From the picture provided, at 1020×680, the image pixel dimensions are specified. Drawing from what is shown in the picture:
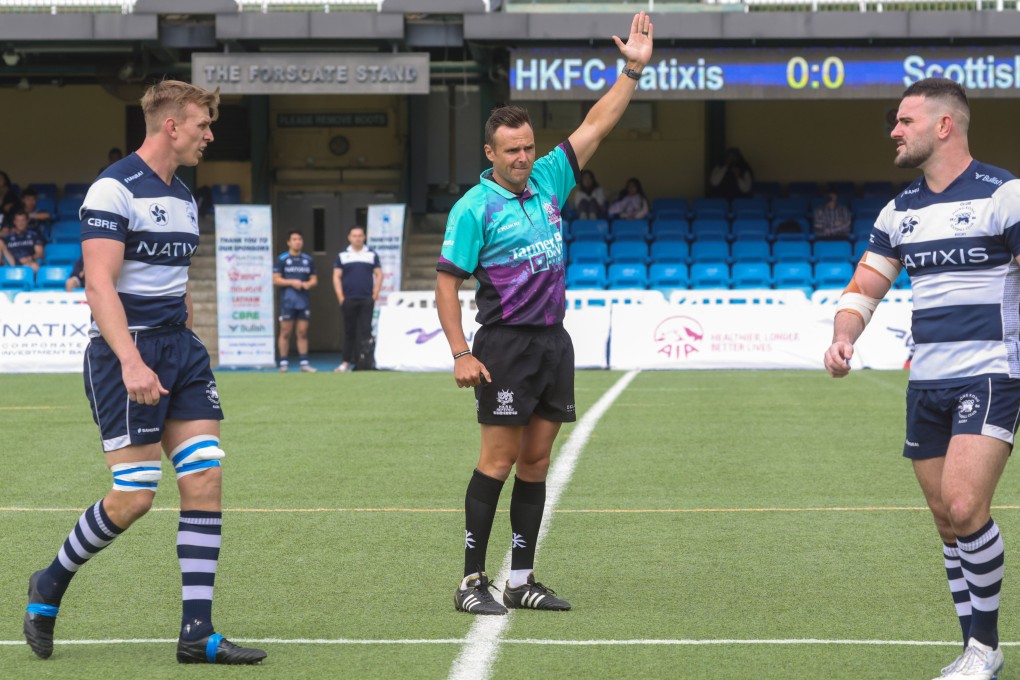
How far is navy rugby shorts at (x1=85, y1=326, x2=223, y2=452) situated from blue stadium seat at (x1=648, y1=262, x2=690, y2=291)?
18557mm

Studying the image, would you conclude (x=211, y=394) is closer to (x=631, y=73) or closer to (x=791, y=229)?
(x=631, y=73)

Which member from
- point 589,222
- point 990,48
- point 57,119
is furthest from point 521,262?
point 57,119

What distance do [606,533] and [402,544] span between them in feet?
3.46

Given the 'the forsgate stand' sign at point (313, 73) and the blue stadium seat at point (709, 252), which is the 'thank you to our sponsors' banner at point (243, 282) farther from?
the blue stadium seat at point (709, 252)

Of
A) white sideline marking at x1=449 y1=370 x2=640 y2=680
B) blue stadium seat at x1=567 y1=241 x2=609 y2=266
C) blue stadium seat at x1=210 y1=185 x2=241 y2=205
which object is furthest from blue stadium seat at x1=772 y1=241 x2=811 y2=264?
white sideline marking at x1=449 y1=370 x2=640 y2=680

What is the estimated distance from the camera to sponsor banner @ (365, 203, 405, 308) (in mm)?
22969

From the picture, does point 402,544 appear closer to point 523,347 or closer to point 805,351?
point 523,347

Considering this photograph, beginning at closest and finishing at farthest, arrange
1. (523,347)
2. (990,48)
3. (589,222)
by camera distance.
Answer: (523,347)
(990,48)
(589,222)

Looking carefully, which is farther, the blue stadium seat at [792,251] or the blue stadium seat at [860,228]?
the blue stadium seat at [860,228]

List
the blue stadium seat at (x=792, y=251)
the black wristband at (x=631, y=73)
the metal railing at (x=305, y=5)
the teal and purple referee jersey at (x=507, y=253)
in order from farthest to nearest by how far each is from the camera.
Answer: the blue stadium seat at (x=792, y=251) < the metal railing at (x=305, y=5) < the black wristband at (x=631, y=73) < the teal and purple referee jersey at (x=507, y=253)

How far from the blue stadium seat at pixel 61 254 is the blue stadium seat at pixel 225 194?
136 inches

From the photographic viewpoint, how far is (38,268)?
75.7ft

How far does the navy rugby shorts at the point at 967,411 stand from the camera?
457 centimetres

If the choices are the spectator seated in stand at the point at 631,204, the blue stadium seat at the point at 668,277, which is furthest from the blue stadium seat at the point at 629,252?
the spectator seated in stand at the point at 631,204
